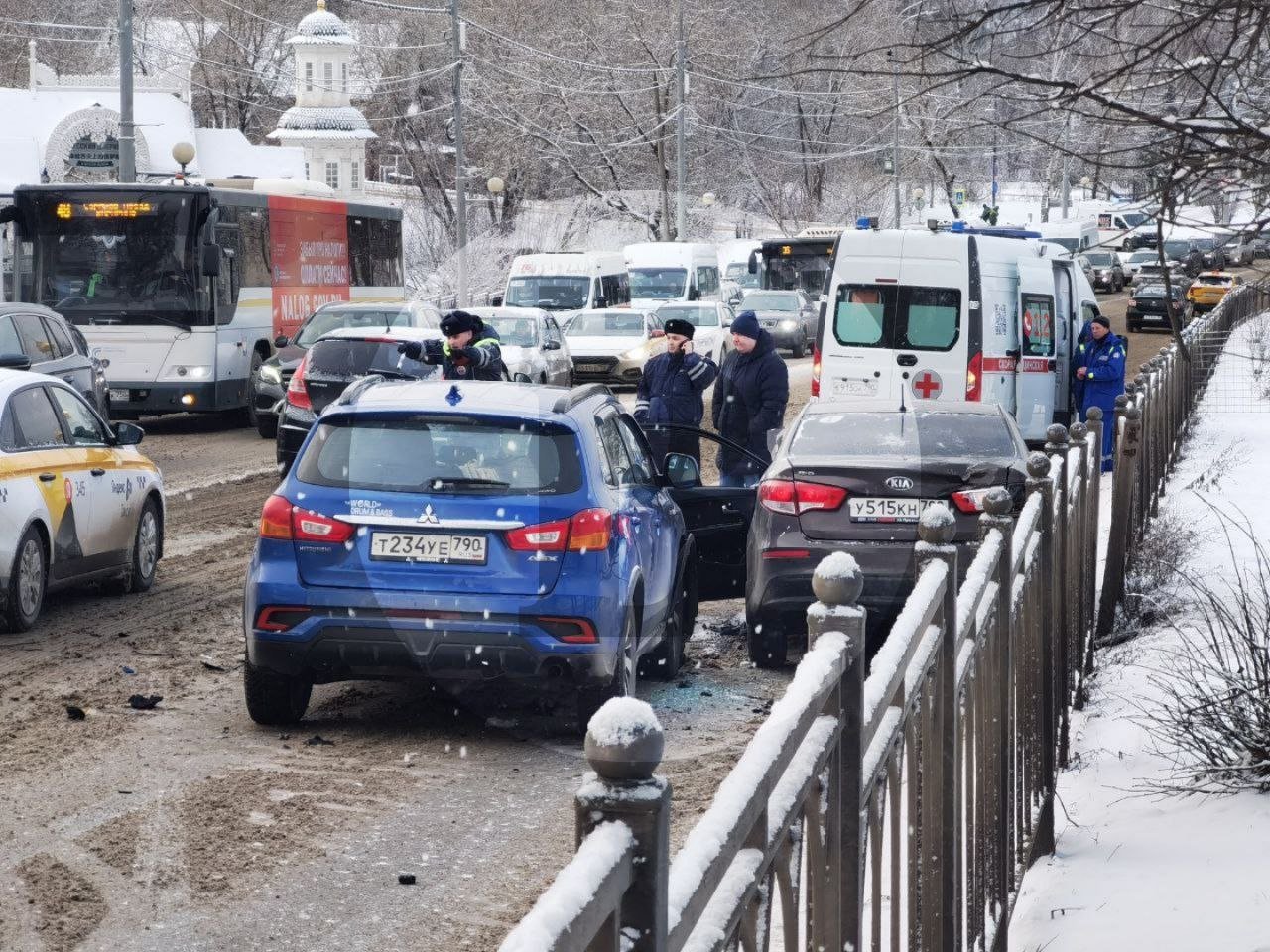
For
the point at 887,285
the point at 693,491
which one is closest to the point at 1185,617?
the point at 693,491

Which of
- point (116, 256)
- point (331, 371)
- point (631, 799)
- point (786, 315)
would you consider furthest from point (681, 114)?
point (631, 799)

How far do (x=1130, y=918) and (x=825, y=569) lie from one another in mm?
2837

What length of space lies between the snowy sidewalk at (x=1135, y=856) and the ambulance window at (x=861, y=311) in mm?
10079

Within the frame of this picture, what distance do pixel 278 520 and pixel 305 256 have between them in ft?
66.8

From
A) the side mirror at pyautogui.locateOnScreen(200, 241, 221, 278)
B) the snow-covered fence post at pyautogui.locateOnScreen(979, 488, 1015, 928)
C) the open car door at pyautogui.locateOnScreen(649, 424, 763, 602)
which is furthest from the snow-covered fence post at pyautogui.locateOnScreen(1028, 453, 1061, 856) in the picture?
the side mirror at pyautogui.locateOnScreen(200, 241, 221, 278)

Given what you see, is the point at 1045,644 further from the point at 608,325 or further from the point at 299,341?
the point at 608,325

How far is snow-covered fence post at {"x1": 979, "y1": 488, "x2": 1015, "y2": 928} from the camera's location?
4.73 metres

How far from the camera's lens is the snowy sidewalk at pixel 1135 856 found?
5.12 m

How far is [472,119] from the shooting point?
236 ft

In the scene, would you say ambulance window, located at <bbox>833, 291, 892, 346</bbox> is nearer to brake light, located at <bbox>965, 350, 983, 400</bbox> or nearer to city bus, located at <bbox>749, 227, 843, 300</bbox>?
brake light, located at <bbox>965, 350, 983, 400</bbox>

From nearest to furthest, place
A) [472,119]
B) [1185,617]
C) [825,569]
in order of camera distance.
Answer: [825,569] → [1185,617] → [472,119]

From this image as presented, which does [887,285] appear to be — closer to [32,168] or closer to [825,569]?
[825,569]

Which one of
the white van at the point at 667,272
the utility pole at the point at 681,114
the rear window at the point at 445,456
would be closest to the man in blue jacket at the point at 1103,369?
the rear window at the point at 445,456

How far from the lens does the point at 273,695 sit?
26.7ft
